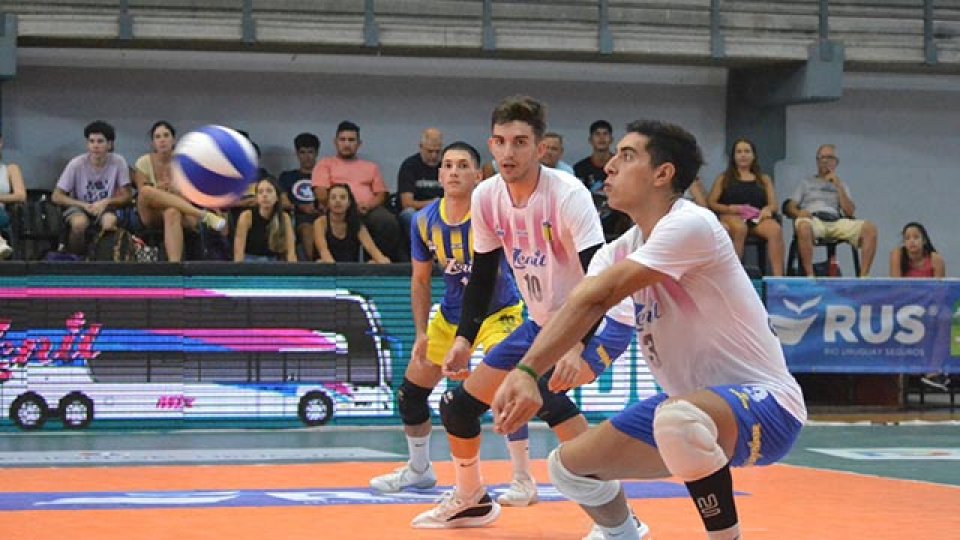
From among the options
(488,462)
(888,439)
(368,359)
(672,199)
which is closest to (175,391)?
(368,359)

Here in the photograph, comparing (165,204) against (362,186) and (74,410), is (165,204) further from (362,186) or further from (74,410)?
(362,186)

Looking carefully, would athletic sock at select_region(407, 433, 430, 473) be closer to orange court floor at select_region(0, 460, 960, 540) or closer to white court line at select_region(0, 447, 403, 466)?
orange court floor at select_region(0, 460, 960, 540)

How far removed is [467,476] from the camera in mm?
7559

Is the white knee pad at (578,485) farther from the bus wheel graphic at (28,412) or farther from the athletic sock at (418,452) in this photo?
the bus wheel graphic at (28,412)

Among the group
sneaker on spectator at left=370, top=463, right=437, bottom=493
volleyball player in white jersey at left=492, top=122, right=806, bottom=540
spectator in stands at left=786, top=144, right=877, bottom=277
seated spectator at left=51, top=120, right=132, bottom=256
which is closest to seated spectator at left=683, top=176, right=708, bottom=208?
spectator in stands at left=786, top=144, right=877, bottom=277

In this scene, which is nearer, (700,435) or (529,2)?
(700,435)

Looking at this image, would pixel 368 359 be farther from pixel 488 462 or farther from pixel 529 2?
pixel 529 2

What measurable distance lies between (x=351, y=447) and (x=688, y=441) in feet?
24.4

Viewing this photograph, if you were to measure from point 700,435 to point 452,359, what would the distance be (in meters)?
2.50

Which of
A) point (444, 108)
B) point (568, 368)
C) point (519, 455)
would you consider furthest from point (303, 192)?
point (568, 368)

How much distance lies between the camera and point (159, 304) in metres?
13.8

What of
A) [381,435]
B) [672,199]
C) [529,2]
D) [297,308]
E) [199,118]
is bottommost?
[381,435]

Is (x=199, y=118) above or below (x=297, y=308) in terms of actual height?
above

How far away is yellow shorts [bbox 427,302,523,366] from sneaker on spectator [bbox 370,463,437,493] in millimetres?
672
